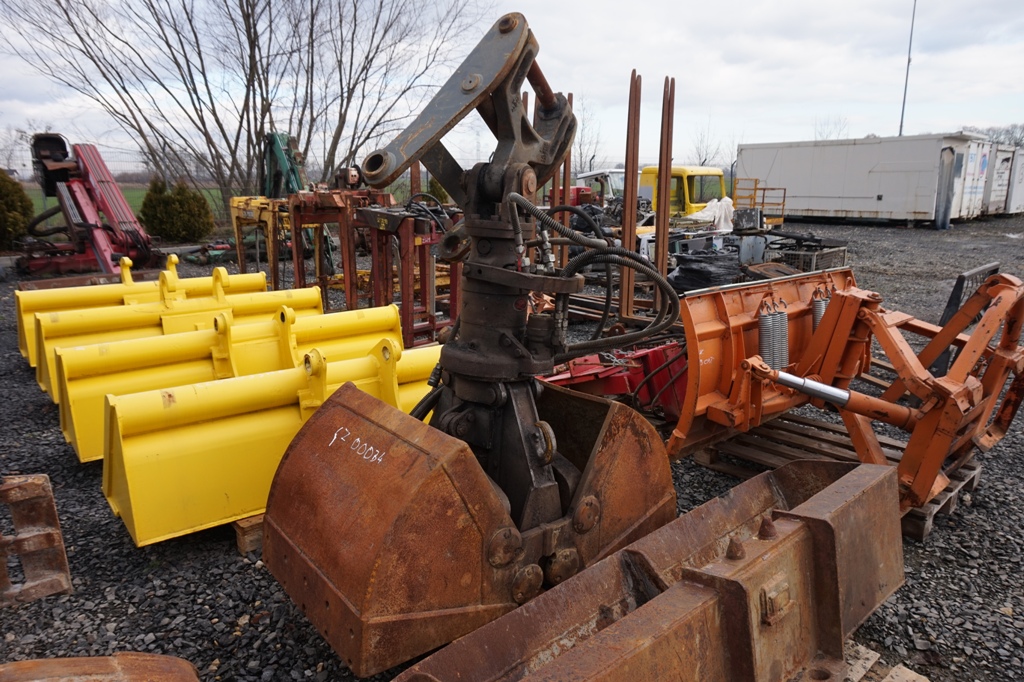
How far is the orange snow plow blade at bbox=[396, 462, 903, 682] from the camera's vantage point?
5.52ft

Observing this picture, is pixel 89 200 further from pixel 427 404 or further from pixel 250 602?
pixel 427 404

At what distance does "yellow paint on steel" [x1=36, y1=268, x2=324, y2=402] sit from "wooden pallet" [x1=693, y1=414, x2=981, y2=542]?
12.2 feet

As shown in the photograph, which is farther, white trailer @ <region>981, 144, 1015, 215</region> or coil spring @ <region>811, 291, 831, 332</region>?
white trailer @ <region>981, 144, 1015, 215</region>

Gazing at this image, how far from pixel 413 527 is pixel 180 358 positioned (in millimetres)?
2981

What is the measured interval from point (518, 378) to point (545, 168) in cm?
87

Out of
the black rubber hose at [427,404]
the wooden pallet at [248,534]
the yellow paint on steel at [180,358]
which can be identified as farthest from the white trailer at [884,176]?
the wooden pallet at [248,534]

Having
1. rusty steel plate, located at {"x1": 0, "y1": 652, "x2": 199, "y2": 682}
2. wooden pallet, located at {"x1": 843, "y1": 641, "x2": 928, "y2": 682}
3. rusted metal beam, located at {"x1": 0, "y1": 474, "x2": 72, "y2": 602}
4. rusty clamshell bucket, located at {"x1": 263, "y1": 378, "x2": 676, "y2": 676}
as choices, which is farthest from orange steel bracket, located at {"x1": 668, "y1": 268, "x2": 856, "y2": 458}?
rusted metal beam, located at {"x1": 0, "y1": 474, "x2": 72, "y2": 602}

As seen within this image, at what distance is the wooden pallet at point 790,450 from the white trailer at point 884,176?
68.9 feet

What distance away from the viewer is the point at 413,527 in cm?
203

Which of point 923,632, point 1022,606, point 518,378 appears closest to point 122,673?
point 518,378

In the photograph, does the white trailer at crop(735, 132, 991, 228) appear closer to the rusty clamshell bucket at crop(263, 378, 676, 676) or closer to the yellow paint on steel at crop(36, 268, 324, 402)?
the yellow paint on steel at crop(36, 268, 324, 402)

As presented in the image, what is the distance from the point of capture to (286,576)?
2414 mm

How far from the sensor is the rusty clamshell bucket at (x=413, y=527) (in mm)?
2025

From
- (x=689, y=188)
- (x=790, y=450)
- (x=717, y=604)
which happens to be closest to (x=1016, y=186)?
(x=689, y=188)
